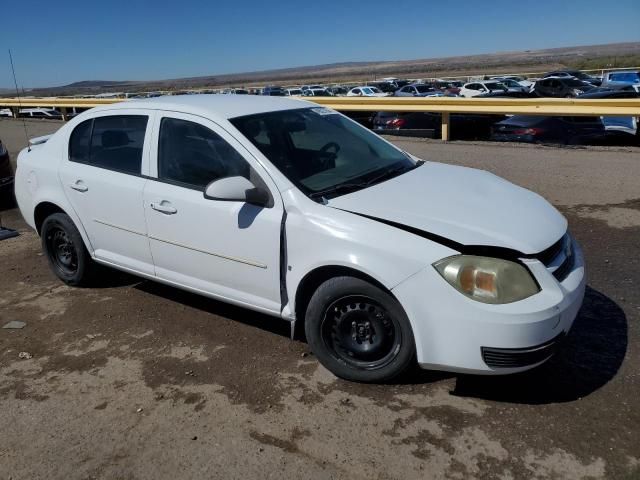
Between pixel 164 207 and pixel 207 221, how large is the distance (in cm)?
42

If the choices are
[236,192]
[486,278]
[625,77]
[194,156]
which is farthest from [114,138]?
[625,77]

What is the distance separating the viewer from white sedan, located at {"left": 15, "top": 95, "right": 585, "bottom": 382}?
302cm

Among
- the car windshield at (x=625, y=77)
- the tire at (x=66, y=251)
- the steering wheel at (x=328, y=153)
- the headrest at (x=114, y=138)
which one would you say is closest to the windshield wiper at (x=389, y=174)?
the steering wheel at (x=328, y=153)

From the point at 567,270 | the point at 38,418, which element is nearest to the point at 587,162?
the point at 567,270

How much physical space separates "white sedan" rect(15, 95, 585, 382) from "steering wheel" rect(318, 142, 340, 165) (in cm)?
3

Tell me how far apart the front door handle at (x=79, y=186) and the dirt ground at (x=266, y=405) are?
38.3 inches

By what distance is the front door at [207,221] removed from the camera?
3623 millimetres

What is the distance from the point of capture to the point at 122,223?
440 cm

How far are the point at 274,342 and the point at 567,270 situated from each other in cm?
197

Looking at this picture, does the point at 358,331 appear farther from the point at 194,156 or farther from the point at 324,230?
the point at 194,156

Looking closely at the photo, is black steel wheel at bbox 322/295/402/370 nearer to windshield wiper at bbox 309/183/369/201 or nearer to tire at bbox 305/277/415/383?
tire at bbox 305/277/415/383

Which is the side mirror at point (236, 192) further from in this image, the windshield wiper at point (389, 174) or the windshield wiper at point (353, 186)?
Result: the windshield wiper at point (389, 174)

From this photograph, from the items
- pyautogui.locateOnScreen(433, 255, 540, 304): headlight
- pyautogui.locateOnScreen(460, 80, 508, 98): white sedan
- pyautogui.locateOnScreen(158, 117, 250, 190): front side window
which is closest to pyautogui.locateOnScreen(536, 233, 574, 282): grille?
pyautogui.locateOnScreen(433, 255, 540, 304): headlight

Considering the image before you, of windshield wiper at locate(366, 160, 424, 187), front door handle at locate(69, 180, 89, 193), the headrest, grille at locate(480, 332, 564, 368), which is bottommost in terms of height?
grille at locate(480, 332, 564, 368)
